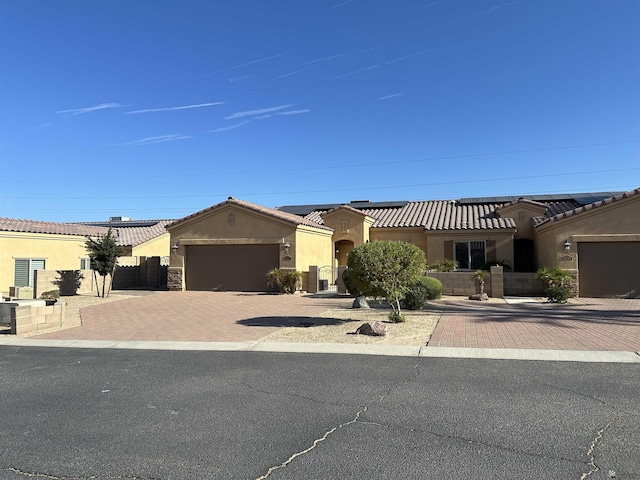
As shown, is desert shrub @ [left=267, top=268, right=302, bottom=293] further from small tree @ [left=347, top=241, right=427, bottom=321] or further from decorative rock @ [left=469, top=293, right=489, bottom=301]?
small tree @ [left=347, top=241, right=427, bottom=321]

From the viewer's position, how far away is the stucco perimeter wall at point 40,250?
24.5 m

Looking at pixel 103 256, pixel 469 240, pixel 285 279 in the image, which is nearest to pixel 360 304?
pixel 285 279

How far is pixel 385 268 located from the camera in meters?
12.9

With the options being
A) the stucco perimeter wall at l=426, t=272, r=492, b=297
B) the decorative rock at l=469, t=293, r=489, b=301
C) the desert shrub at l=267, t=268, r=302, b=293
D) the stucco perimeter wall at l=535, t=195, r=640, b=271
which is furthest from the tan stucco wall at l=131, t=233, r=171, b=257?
the stucco perimeter wall at l=535, t=195, r=640, b=271

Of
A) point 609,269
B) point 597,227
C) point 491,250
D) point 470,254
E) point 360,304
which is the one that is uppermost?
point 597,227

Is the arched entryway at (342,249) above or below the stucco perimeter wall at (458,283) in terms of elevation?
above

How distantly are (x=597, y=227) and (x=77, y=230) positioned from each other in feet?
94.7

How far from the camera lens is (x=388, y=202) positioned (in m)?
34.8

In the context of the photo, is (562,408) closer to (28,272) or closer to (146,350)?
(146,350)

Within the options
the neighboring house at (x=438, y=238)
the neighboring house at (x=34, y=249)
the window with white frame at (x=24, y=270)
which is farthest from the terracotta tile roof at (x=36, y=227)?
the neighboring house at (x=438, y=238)

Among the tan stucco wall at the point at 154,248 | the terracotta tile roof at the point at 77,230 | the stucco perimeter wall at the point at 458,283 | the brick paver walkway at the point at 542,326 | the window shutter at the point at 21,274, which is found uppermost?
the terracotta tile roof at the point at 77,230

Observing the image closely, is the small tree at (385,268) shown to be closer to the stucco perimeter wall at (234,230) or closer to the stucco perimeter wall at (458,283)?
the stucco perimeter wall at (458,283)

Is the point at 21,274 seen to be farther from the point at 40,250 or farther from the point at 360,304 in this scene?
the point at 360,304

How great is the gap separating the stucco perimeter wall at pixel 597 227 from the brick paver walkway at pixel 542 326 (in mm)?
3342
